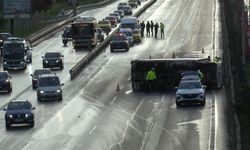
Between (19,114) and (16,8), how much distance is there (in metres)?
60.5

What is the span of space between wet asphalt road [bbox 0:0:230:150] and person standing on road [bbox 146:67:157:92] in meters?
0.95

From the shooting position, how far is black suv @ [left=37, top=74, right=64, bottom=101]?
59094 mm

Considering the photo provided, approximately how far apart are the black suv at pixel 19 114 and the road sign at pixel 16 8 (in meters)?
59.1

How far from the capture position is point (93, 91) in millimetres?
64125

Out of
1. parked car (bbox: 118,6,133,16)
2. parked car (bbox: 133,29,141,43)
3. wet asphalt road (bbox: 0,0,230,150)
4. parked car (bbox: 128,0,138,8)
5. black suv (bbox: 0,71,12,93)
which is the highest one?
parked car (bbox: 128,0,138,8)

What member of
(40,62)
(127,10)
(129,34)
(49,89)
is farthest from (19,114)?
(127,10)

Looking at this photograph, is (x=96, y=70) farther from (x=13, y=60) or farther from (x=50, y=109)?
(x=50, y=109)

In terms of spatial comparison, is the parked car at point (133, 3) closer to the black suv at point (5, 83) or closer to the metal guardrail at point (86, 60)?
the metal guardrail at point (86, 60)

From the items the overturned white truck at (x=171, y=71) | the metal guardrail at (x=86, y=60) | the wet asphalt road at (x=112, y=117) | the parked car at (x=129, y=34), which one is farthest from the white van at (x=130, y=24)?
the overturned white truck at (x=171, y=71)

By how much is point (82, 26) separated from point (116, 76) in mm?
21391

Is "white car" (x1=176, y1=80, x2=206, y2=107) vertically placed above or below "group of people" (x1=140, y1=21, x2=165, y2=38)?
below

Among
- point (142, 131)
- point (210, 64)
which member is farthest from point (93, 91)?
point (142, 131)

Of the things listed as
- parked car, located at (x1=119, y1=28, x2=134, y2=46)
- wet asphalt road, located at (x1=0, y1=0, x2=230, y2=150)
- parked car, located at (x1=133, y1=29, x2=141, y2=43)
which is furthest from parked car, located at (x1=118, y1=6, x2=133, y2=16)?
wet asphalt road, located at (x1=0, y1=0, x2=230, y2=150)

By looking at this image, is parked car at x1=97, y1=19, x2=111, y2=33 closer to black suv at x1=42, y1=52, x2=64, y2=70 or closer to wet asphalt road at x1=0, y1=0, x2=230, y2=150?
wet asphalt road at x1=0, y1=0, x2=230, y2=150
